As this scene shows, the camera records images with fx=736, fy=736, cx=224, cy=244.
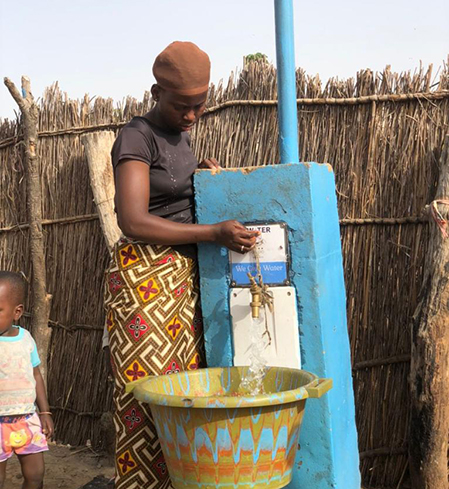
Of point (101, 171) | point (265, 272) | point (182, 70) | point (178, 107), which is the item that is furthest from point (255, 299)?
point (101, 171)

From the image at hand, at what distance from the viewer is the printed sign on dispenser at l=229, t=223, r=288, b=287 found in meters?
2.89

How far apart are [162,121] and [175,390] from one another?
1.06 meters

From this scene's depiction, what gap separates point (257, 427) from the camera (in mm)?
2373

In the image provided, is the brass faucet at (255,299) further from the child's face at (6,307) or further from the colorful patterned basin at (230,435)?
the child's face at (6,307)

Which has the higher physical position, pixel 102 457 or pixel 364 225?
pixel 364 225

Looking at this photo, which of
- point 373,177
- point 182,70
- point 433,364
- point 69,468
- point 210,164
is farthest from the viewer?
point 69,468

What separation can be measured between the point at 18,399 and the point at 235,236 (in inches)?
54.7

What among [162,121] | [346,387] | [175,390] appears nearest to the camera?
[175,390]

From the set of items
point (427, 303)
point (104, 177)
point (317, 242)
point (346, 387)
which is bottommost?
point (346, 387)

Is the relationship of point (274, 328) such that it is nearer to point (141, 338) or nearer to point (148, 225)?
point (141, 338)

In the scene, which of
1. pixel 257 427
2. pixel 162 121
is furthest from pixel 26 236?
pixel 257 427

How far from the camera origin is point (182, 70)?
2.75 meters

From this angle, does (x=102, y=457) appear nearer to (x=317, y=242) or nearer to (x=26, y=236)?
(x=26, y=236)

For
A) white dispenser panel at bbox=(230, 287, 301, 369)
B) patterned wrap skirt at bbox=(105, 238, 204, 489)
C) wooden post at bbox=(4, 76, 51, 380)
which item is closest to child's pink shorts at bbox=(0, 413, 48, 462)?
patterned wrap skirt at bbox=(105, 238, 204, 489)
